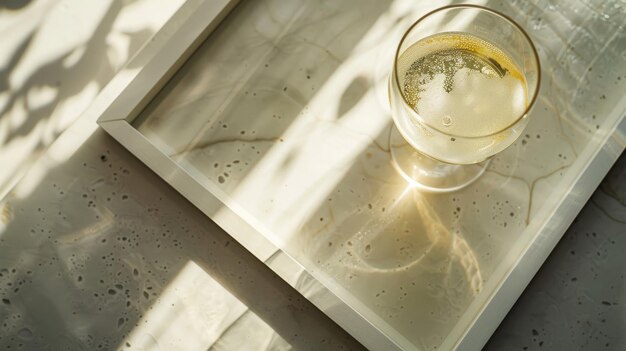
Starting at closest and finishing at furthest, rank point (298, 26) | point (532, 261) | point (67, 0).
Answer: point (532, 261) < point (298, 26) < point (67, 0)

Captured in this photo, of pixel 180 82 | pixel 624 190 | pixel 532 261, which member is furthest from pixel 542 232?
pixel 180 82

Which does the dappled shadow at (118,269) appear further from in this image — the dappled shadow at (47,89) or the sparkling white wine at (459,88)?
the sparkling white wine at (459,88)

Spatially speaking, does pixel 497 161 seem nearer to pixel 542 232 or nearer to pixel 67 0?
pixel 542 232

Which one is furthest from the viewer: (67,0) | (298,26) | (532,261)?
(67,0)

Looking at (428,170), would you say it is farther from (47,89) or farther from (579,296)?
(47,89)

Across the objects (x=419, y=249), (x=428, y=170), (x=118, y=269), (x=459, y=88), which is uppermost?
(x=459, y=88)

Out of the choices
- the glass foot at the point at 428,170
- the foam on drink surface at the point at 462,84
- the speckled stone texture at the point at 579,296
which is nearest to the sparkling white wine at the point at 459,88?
the foam on drink surface at the point at 462,84

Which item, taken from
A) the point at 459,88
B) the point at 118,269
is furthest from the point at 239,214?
the point at 459,88

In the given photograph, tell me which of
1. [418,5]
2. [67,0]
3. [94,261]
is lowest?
[94,261]
